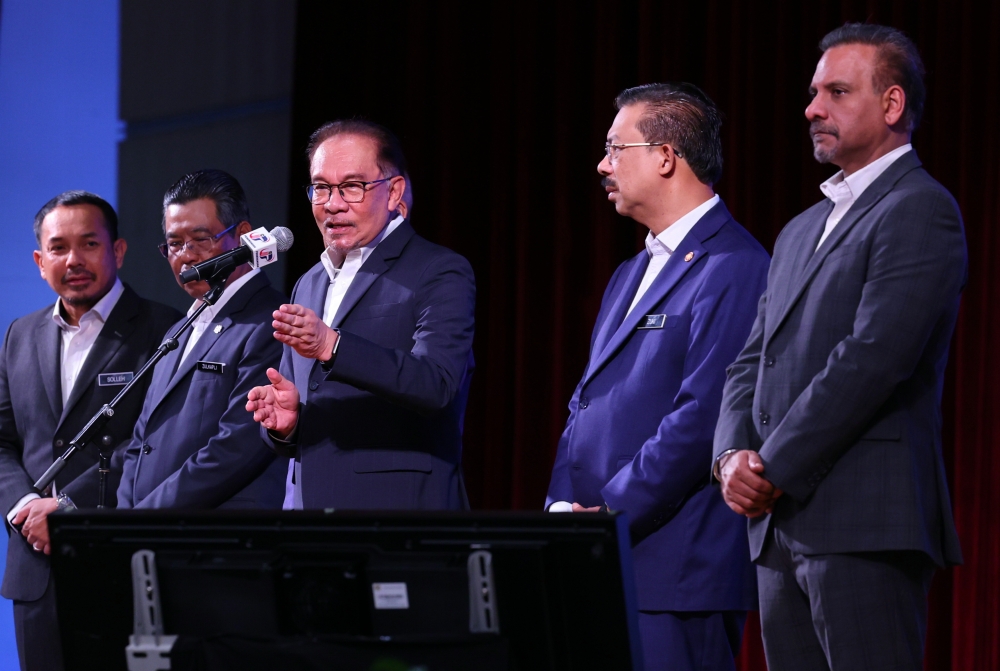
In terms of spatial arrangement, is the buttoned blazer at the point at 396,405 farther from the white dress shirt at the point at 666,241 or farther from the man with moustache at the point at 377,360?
the white dress shirt at the point at 666,241

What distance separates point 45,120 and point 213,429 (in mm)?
2540

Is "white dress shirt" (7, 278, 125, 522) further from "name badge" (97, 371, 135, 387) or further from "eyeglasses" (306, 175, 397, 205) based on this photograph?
"eyeglasses" (306, 175, 397, 205)

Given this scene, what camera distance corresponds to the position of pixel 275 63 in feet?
19.0

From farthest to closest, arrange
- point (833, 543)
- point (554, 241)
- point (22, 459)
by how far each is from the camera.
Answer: point (554, 241)
point (22, 459)
point (833, 543)

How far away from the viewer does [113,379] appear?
3766 mm

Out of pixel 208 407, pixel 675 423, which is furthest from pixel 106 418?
pixel 675 423

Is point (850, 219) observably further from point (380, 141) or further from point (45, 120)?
point (45, 120)

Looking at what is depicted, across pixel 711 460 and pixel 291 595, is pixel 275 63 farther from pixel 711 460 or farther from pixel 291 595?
pixel 291 595

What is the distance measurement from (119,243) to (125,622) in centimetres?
269

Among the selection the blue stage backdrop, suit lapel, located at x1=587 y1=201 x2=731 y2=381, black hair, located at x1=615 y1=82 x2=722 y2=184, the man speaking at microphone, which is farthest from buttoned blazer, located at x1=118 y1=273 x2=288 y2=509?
the blue stage backdrop

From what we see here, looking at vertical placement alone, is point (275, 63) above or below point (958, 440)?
above

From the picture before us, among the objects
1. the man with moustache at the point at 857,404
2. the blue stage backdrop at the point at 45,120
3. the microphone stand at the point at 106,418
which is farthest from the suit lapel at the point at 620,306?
the blue stage backdrop at the point at 45,120

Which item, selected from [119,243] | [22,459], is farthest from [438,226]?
[22,459]

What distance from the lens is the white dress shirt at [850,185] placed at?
8.08 ft
